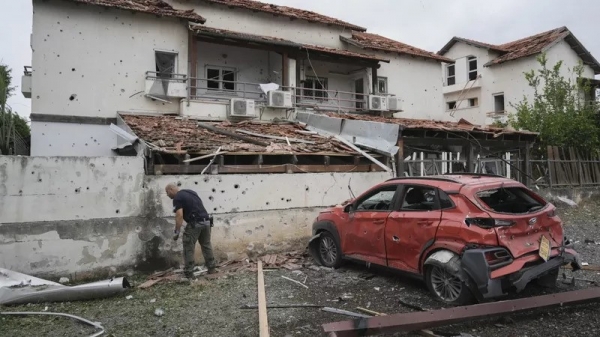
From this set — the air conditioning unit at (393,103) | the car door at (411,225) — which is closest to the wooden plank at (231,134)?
the car door at (411,225)

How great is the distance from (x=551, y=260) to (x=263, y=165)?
19.1ft

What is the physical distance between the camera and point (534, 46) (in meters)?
22.9

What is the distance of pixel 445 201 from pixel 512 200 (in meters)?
1.04

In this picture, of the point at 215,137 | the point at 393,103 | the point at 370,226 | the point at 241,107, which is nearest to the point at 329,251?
the point at 370,226

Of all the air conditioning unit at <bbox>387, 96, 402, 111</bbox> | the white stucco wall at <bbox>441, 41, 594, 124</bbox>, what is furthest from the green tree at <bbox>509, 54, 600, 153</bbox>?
the air conditioning unit at <bbox>387, 96, 402, 111</bbox>

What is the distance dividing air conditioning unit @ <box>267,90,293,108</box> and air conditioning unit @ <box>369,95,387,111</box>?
3.64 m

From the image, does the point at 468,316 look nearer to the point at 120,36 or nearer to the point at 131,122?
the point at 131,122

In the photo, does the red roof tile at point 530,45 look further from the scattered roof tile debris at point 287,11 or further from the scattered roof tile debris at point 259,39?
the scattered roof tile debris at point 259,39

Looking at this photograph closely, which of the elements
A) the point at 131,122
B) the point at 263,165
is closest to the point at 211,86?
the point at 131,122

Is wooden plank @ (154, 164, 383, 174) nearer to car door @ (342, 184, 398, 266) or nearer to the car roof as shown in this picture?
car door @ (342, 184, 398, 266)

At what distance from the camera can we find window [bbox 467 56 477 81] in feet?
83.4

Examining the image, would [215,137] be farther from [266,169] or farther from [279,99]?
[279,99]

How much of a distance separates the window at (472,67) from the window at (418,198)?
22.3m

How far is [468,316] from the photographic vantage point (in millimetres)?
4418
